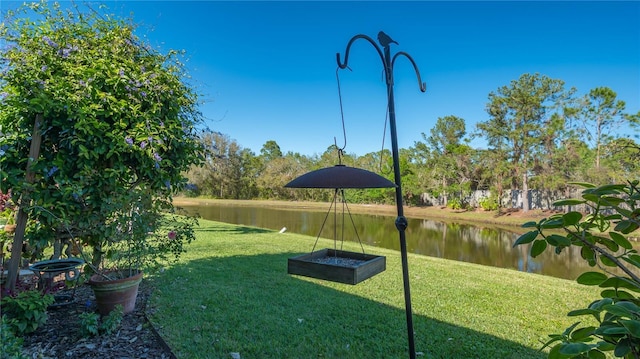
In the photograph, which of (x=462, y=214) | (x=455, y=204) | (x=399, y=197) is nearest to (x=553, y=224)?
(x=399, y=197)

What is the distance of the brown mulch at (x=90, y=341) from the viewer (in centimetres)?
223

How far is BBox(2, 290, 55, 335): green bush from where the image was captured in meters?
2.24

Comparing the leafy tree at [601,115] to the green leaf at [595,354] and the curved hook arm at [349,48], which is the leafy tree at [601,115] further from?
the green leaf at [595,354]

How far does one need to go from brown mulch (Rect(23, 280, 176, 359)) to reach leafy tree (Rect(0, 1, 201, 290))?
60 centimetres

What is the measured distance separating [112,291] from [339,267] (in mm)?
1996

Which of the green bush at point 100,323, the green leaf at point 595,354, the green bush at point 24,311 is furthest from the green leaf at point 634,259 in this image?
the green bush at point 24,311

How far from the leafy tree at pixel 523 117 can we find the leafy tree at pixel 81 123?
17.1 meters

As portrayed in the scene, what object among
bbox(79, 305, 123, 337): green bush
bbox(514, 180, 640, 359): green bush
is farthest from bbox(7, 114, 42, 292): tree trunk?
bbox(514, 180, 640, 359): green bush

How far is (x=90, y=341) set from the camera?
2369mm

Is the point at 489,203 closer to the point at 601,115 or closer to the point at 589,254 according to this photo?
the point at 601,115

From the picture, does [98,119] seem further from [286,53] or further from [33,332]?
[286,53]

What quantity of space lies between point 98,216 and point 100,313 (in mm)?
829

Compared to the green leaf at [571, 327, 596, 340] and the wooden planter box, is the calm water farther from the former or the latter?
the green leaf at [571, 327, 596, 340]

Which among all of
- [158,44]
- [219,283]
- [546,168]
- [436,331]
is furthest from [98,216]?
[546,168]
